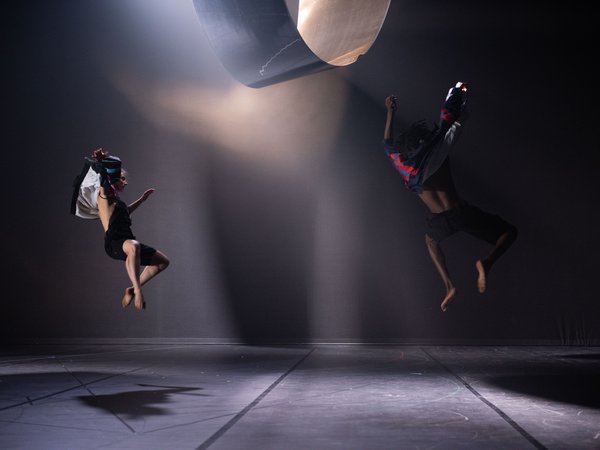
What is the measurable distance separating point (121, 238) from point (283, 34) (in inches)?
70.1

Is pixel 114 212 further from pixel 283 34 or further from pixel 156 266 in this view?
pixel 283 34

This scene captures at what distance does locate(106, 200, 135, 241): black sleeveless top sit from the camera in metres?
4.89

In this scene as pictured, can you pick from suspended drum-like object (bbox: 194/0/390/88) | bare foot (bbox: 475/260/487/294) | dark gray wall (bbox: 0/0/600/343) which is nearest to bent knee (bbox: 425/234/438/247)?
bare foot (bbox: 475/260/487/294)

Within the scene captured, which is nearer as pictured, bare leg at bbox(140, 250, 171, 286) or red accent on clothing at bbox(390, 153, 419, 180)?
bare leg at bbox(140, 250, 171, 286)

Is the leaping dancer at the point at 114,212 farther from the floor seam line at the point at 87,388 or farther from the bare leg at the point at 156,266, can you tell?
the floor seam line at the point at 87,388

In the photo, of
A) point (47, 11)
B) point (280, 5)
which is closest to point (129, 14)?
point (47, 11)

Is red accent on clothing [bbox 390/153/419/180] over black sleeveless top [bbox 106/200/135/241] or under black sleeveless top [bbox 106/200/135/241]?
over

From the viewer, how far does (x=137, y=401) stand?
3688 mm

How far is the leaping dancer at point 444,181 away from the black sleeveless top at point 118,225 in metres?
2.05

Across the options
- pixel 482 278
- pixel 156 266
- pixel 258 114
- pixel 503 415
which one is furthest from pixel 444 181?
pixel 258 114

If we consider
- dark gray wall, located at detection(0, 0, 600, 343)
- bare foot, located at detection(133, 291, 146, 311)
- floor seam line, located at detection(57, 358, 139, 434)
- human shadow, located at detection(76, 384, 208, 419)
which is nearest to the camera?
floor seam line, located at detection(57, 358, 139, 434)

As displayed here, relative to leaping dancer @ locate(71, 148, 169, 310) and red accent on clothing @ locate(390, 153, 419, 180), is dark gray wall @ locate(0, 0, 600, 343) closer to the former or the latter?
red accent on clothing @ locate(390, 153, 419, 180)

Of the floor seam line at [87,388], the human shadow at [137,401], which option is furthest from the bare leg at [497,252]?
the floor seam line at [87,388]

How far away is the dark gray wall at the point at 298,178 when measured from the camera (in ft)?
24.5
